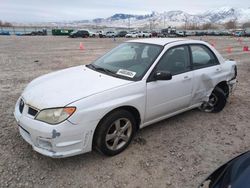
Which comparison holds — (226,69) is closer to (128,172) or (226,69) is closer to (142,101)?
(142,101)

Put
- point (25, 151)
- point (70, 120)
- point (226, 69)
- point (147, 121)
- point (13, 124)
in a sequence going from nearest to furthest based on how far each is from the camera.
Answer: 1. point (70, 120)
2. point (25, 151)
3. point (147, 121)
4. point (13, 124)
5. point (226, 69)

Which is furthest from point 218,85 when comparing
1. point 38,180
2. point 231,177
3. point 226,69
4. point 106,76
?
point 38,180

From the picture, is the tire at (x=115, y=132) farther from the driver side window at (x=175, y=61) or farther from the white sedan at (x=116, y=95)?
the driver side window at (x=175, y=61)

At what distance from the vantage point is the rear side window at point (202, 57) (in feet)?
14.2

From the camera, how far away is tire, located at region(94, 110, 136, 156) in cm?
307

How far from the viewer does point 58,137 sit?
9.10ft

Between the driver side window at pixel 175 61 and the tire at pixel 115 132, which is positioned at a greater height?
the driver side window at pixel 175 61

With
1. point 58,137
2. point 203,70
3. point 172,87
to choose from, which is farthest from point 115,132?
point 203,70

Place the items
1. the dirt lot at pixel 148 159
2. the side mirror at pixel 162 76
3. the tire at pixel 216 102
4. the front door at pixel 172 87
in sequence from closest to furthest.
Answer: the dirt lot at pixel 148 159
the side mirror at pixel 162 76
the front door at pixel 172 87
the tire at pixel 216 102

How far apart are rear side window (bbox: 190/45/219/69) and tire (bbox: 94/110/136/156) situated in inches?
69.3

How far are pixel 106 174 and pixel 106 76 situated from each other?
1423mm

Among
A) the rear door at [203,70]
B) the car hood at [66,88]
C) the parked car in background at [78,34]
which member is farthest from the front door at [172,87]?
the parked car in background at [78,34]

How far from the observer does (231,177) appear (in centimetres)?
190

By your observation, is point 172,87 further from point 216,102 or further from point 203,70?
point 216,102
